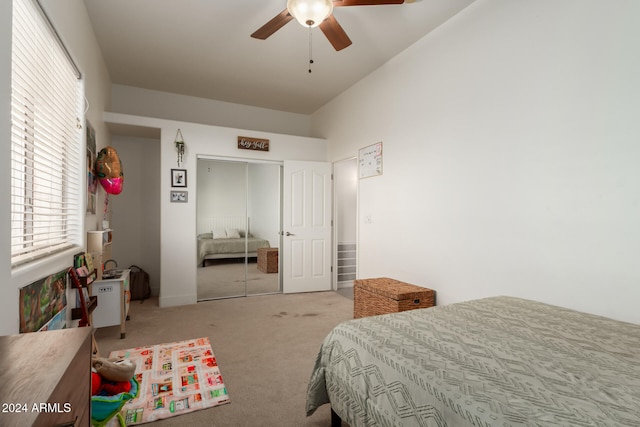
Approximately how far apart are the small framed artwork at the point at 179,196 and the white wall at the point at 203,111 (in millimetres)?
1354

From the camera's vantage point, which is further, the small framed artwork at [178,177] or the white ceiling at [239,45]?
the small framed artwork at [178,177]

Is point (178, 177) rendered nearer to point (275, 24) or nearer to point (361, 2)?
point (275, 24)

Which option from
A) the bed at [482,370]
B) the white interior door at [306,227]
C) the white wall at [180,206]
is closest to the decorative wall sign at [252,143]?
the white wall at [180,206]

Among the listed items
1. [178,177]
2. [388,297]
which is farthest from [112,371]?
[178,177]

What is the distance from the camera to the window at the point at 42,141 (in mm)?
1541

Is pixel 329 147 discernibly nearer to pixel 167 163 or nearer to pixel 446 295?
pixel 167 163

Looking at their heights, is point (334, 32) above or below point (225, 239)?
above

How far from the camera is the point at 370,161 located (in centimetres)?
400

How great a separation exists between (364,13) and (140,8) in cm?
198

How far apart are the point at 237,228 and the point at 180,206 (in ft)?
2.66

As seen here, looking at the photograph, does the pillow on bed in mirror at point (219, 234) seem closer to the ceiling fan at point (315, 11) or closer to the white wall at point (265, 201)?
the white wall at point (265, 201)

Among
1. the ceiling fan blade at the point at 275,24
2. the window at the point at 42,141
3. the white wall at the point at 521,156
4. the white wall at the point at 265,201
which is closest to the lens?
the window at the point at 42,141

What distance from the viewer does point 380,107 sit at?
3.84 m

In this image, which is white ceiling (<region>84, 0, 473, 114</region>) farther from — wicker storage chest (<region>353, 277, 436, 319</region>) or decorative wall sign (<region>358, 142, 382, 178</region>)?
wicker storage chest (<region>353, 277, 436, 319</region>)
